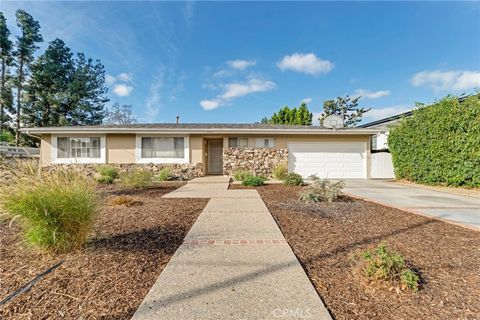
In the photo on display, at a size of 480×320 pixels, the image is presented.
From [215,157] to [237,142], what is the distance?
2102 mm

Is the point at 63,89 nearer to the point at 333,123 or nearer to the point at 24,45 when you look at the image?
the point at 24,45

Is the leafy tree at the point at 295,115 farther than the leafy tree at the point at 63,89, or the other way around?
the leafy tree at the point at 295,115

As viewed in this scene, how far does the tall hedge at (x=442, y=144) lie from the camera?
8.06 m

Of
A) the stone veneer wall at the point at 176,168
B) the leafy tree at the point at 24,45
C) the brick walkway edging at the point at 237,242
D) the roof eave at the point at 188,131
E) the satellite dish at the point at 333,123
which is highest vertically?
the leafy tree at the point at 24,45

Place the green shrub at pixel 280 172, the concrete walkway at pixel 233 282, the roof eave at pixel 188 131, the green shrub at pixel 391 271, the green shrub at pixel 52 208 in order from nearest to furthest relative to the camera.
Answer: the concrete walkway at pixel 233 282, the green shrub at pixel 391 271, the green shrub at pixel 52 208, the green shrub at pixel 280 172, the roof eave at pixel 188 131

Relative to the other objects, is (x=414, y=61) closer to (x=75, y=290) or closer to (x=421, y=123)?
(x=421, y=123)

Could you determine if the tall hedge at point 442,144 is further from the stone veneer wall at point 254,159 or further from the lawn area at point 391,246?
the stone veneer wall at point 254,159

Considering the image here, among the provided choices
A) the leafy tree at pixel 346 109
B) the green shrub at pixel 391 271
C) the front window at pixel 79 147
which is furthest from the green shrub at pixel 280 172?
the leafy tree at pixel 346 109

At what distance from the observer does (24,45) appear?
71.3 ft

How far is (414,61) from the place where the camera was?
520 inches

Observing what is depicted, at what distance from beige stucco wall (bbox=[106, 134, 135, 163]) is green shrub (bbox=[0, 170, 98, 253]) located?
10434mm

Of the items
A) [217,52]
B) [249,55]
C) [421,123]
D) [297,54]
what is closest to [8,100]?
[217,52]

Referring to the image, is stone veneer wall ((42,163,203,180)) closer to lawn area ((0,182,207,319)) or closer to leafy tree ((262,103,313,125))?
lawn area ((0,182,207,319))

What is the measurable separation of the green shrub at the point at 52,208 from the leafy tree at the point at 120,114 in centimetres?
3035
